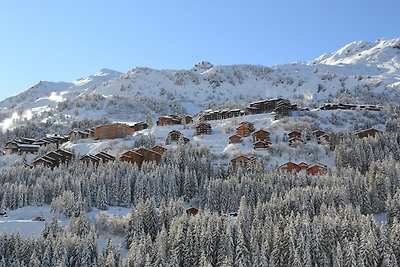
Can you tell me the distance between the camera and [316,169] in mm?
104438

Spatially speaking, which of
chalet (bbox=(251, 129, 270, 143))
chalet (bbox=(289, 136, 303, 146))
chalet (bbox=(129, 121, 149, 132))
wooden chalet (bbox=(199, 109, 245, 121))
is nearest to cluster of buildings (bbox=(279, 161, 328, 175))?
chalet (bbox=(289, 136, 303, 146))

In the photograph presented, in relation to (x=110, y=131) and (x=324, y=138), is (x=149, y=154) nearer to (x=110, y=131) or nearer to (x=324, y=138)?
(x=110, y=131)

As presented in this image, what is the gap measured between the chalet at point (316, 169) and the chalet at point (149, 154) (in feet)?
114

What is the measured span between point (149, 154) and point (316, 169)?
3874 cm

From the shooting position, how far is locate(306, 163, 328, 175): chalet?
103 meters

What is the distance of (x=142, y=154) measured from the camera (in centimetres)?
11300

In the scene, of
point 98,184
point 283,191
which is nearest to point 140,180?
point 98,184

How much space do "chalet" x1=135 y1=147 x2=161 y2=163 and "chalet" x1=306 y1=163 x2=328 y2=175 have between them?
1370 inches

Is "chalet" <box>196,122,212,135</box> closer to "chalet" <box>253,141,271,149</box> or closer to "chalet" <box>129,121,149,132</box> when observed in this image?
"chalet" <box>253,141,271,149</box>

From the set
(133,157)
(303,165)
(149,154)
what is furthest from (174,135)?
(303,165)

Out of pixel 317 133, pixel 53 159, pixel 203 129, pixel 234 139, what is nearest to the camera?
pixel 53 159

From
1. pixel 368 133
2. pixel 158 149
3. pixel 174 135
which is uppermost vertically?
pixel 174 135

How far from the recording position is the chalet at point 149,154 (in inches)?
4424

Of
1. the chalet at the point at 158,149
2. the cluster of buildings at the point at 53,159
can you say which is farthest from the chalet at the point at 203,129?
the cluster of buildings at the point at 53,159
